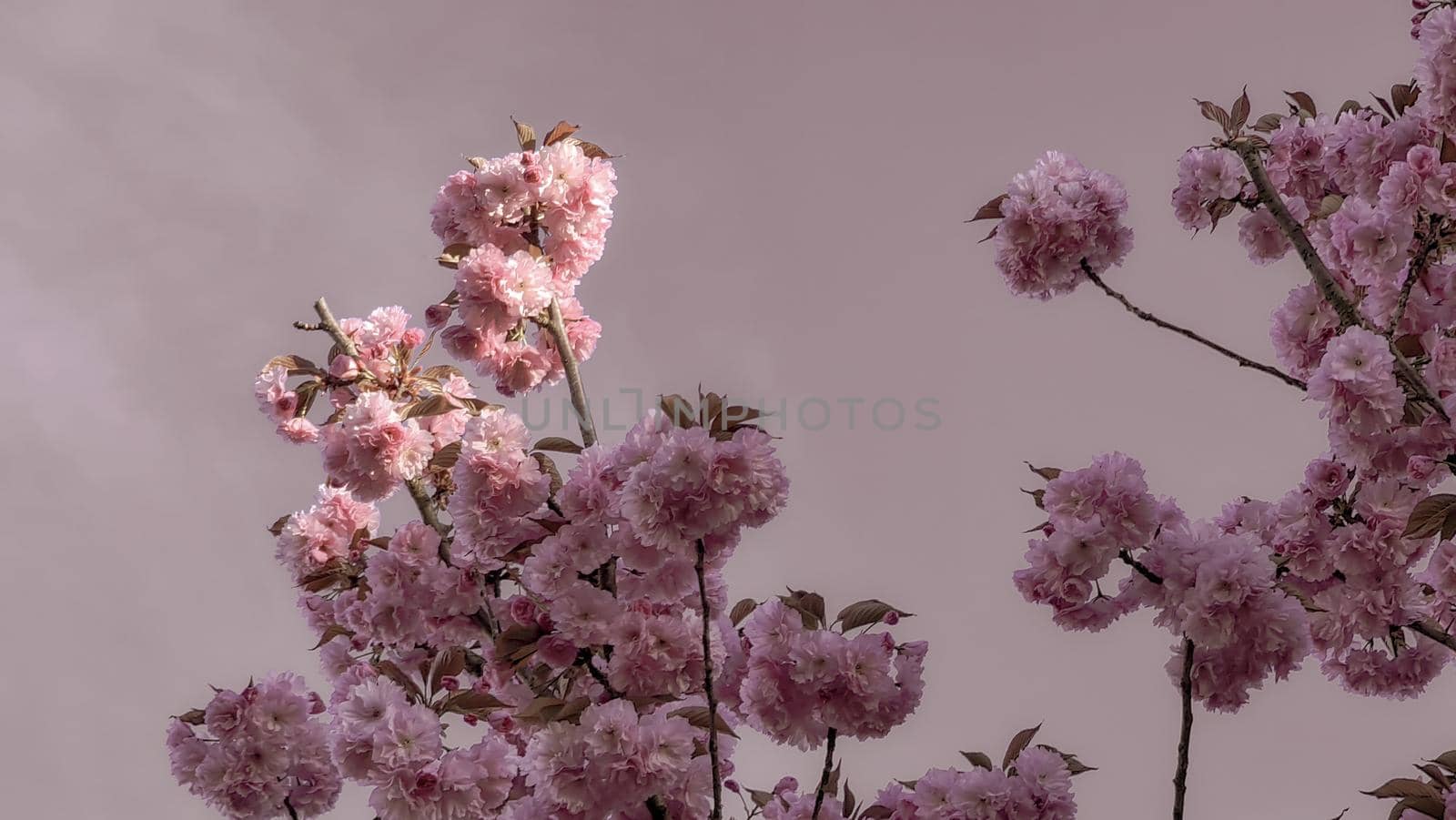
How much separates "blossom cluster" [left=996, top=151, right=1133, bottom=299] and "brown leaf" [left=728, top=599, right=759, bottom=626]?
4.42ft

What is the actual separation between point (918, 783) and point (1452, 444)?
1700 millimetres

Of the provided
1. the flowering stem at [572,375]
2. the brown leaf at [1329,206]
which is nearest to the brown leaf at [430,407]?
the flowering stem at [572,375]

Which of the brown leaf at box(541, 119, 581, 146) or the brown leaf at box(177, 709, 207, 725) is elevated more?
the brown leaf at box(541, 119, 581, 146)

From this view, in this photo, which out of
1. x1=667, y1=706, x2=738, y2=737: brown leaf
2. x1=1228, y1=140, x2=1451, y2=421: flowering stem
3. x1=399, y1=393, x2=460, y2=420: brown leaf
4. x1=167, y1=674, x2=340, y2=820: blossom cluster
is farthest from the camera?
x1=399, y1=393, x2=460, y2=420: brown leaf

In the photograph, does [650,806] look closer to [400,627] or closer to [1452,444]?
[400,627]

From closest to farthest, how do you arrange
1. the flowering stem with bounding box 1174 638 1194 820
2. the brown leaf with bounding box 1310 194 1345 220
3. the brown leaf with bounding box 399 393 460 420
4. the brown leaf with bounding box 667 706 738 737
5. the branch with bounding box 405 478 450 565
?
the flowering stem with bounding box 1174 638 1194 820, the brown leaf with bounding box 667 706 738 737, the brown leaf with bounding box 1310 194 1345 220, the brown leaf with bounding box 399 393 460 420, the branch with bounding box 405 478 450 565

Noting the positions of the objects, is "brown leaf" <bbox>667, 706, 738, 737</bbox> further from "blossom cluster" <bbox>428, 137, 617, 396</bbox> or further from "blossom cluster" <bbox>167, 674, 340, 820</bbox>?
"blossom cluster" <bbox>428, 137, 617, 396</bbox>

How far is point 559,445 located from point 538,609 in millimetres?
432

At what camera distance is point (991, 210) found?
11.0ft

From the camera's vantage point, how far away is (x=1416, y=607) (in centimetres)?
316

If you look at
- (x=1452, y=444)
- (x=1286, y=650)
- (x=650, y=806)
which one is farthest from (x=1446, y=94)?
(x=650, y=806)

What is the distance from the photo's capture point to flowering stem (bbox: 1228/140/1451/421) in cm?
273

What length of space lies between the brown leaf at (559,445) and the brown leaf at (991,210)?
4.85ft

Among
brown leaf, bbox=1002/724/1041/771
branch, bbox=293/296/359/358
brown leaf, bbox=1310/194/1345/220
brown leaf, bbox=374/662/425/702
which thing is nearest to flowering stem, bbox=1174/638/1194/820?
brown leaf, bbox=1002/724/1041/771
